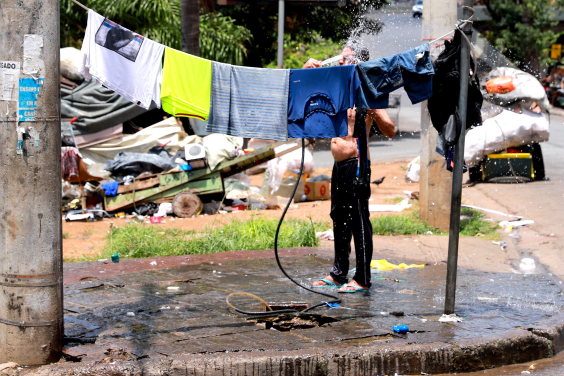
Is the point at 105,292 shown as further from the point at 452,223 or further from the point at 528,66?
the point at 528,66

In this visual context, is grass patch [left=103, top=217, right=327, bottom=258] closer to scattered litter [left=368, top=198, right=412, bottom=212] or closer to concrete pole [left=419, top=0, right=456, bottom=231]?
concrete pole [left=419, top=0, right=456, bottom=231]

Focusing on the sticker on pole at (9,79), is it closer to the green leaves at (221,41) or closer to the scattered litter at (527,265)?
the scattered litter at (527,265)

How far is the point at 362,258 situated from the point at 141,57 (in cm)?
267

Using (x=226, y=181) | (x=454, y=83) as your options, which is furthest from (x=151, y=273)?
(x=226, y=181)

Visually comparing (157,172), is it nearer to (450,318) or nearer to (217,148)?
(217,148)

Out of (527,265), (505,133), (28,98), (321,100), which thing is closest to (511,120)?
(505,133)

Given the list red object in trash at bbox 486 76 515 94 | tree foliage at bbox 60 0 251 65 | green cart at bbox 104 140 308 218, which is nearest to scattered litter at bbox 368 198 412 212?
green cart at bbox 104 140 308 218

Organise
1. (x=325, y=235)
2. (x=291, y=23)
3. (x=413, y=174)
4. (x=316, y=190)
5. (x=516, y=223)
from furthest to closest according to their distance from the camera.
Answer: (x=291, y=23)
(x=413, y=174)
(x=316, y=190)
(x=516, y=223)
(x=325, y=235)

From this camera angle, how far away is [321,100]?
205 inches

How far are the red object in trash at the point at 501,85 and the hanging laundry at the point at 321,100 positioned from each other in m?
8.01

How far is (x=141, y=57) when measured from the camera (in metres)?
5.07

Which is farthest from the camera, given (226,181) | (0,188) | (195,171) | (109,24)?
(226,181)

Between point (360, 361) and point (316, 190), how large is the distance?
26.2ft

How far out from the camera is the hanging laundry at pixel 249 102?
5.20 metres
